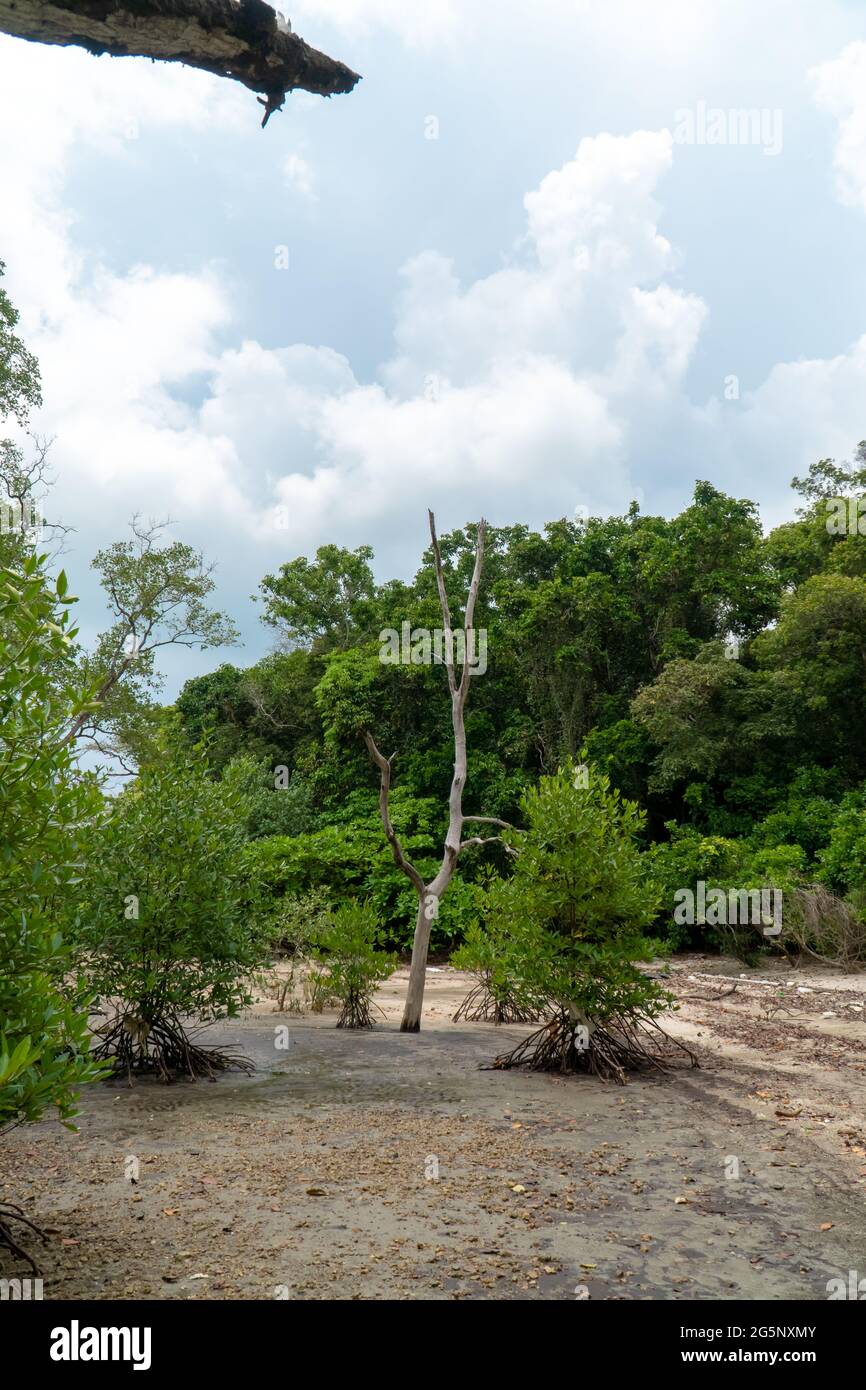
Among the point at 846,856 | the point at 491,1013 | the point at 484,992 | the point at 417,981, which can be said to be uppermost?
the point at 846,856

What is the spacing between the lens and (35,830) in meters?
3.97

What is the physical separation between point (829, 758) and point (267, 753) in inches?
629

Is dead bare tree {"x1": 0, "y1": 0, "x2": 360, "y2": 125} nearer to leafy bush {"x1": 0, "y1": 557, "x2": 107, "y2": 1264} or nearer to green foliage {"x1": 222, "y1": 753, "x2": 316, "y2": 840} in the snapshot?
leafy bush {"x1": 0, "y1": 557, "x2": 107, "y2": 1264}

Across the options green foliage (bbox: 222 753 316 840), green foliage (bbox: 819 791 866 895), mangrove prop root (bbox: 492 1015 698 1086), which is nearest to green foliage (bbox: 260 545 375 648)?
green foliage (bbox: 222 753 316 840)

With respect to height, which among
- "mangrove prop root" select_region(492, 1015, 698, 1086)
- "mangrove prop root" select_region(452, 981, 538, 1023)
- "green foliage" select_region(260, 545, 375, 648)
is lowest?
"mangrove prop root" select_region(452, 981, 538, 1023)

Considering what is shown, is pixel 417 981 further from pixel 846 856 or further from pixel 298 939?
pixel 846 856

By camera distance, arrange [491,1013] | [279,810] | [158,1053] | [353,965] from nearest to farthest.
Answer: [158,1053]
[353,965]
[491,1013]
[279,810]

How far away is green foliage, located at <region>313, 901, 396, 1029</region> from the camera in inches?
494

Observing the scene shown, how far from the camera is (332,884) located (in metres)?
22.5

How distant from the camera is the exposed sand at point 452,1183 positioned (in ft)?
13.9

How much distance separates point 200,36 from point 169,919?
7044 millimetres

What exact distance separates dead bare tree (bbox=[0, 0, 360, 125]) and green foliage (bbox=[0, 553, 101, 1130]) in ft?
5.88

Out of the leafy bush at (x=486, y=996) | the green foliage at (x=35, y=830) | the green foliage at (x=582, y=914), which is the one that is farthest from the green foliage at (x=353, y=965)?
Answer: the green foliage at (x=35, y=830)

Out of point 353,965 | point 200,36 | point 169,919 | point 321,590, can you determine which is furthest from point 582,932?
point 321,590
